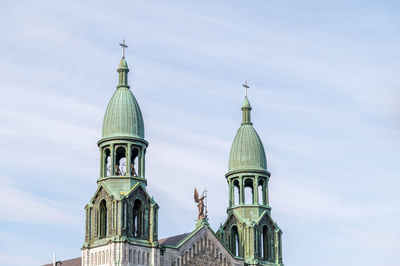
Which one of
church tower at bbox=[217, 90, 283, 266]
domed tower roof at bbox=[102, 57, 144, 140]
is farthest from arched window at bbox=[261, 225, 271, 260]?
domed tower roof at bbox=[102, 57, 144, 140]

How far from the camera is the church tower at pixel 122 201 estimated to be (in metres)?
77.0

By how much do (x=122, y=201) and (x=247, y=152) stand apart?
17.0 m

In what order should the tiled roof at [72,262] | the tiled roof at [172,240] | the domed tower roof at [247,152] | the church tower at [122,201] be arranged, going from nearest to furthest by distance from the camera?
the church tower at [122,201]
the tiled roof at [172,240]
the tiled roof at [72,262]
the domed tower roof at [247,152]

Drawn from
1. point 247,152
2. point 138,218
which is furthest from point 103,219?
point 247,152

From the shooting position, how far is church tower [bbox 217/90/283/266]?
87.8 meters

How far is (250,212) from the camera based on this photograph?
292 feet

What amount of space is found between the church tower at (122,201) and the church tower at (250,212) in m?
11.0

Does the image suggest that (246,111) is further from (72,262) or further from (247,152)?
(72,262)

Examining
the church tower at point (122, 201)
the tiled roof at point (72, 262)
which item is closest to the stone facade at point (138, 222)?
the church tower at point (122, 201)

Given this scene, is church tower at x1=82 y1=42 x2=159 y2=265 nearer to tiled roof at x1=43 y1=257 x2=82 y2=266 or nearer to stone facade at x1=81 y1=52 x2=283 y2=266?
stone facade at x1=81 y1=52 x2=283 y2=266

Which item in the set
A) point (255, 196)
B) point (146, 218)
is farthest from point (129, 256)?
point (255, 196)

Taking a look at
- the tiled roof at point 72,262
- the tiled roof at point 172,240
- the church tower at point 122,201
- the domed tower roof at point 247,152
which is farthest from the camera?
the domed tower roof at point 247,152

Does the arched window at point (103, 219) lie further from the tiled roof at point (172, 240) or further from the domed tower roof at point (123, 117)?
the tiled roof at point (172, 240)

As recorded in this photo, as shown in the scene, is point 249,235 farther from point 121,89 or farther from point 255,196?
point 121,89
